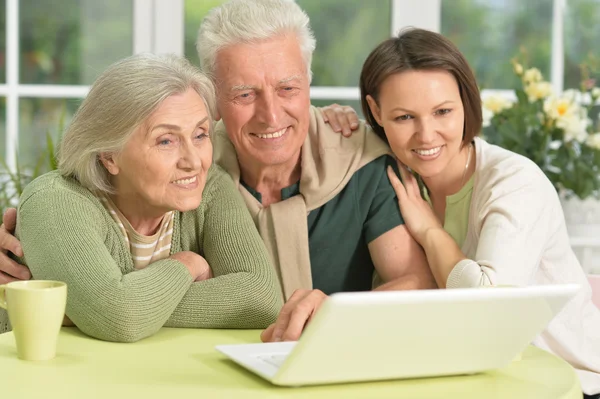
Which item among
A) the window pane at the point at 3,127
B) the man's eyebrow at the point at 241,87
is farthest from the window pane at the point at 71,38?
the man's eyebrow at the point at 241,87

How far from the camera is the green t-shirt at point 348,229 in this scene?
2.11 meters

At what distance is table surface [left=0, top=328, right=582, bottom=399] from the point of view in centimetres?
112

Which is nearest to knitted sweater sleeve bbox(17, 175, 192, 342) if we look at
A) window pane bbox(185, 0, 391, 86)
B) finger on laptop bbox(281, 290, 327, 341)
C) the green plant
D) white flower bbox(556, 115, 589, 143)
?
finger on laptop bbox(281, 290, 327, 341)

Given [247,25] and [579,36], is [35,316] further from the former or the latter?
[579,36]

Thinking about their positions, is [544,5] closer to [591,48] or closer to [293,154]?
[591,48]

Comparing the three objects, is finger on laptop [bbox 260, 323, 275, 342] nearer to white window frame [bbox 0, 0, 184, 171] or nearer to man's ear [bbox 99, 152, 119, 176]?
man's ear [bbox 99, 152, 119, 176]

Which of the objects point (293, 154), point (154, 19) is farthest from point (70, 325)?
point (154, 19)

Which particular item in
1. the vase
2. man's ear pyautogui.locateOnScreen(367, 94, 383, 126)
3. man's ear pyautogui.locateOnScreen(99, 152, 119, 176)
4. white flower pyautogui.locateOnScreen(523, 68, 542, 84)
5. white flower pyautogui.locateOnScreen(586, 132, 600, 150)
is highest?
white flower pyautogui.locateOnScreen(523, 68, 542, 84)

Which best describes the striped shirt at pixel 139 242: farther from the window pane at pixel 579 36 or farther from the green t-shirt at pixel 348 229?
the window pane at pixel 579 36

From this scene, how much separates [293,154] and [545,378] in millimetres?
1012

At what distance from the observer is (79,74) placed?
3893mm

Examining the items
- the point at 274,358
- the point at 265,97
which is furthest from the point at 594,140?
the point at 274,358

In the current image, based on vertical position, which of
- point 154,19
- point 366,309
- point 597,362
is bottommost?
point 597,362

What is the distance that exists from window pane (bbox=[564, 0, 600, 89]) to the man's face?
242cm
